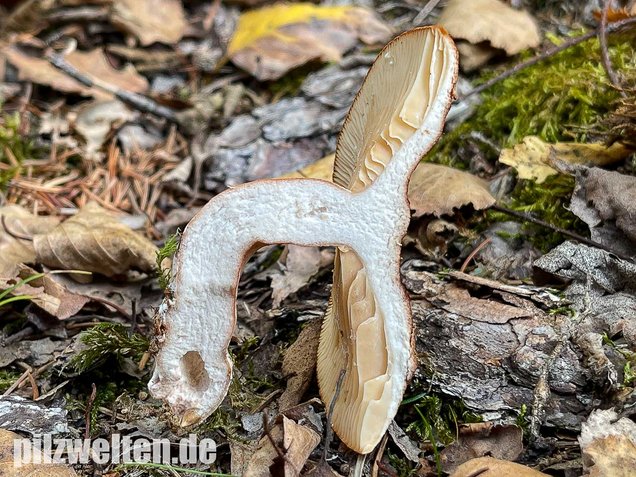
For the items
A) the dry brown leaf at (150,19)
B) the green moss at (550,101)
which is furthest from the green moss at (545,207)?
the dry brown leaf at (150,19)

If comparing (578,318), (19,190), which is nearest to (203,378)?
(578,318)

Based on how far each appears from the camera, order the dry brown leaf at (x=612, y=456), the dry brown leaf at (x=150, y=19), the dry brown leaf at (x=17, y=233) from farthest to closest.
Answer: the dry brown leaf at (x=150, y=19) → the dry brown leaf at (x=17, y=233) → the dry brown leaf at (x=612, y=456)

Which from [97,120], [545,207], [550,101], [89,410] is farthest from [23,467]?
[550,101]

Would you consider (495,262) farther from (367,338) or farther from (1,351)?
(1,351)

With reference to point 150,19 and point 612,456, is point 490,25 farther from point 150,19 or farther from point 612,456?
point 150,19

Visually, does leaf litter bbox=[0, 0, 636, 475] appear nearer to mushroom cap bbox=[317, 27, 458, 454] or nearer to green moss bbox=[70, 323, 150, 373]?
green moss bbox=[70, 323, 150, 373]

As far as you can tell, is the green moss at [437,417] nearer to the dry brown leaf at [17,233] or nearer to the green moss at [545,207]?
the green moss at [545,207]

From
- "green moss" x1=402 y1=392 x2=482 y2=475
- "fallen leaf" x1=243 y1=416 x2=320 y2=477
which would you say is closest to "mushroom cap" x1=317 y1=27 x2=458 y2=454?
"fallen leaf" x1=243 y1=416 x2=320 y2=477

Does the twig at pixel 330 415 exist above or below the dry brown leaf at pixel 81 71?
above
